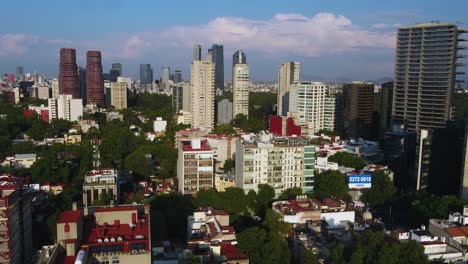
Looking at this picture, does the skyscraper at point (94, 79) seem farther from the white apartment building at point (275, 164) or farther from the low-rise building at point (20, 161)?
the white apartment building at point (275, 164)

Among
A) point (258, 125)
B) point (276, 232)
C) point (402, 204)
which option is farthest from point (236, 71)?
point (276, 232)

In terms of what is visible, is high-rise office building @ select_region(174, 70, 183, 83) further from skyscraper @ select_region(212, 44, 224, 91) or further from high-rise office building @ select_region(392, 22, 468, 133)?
high-rise office building @ select_region(392, 22, 468, 133)

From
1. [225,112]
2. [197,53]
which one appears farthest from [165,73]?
[225,112]

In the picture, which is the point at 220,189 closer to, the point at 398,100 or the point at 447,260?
the point at 447,260

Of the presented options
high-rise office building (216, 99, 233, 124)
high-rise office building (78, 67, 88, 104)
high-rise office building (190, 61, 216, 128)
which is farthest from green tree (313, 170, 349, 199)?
high-rise office building (78, 67, 88, 104)

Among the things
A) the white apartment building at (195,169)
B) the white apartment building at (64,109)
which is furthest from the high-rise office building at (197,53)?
the white apartment building at (195,169)

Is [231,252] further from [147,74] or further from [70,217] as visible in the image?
[147,74]
